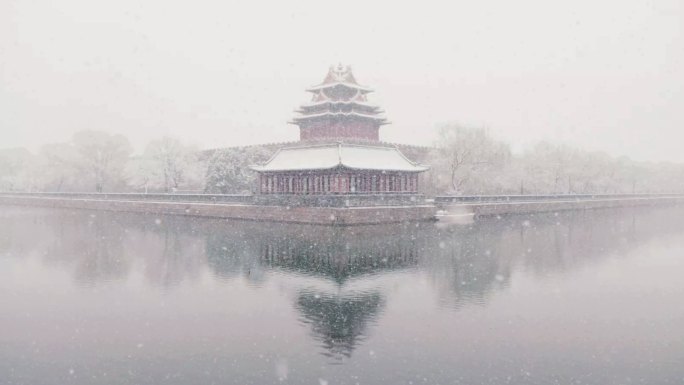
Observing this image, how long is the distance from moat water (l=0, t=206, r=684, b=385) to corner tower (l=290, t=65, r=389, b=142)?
90.3ft

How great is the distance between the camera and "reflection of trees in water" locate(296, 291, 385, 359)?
11.5 metres

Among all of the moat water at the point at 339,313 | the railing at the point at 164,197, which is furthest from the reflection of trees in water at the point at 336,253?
the railing at the point at 164,197

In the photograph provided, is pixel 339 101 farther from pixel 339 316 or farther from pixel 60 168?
pixel 60 168

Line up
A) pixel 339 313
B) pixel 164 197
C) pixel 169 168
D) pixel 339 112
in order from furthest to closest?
1. pixel 169 168
2. pixel 164 197
3. pixel 339 112
4. pixel 339 313

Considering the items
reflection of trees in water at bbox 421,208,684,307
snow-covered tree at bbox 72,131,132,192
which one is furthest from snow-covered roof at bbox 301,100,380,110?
snow-covered tree at bbox 72,131,132,192

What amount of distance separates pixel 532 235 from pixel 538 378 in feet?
82.8

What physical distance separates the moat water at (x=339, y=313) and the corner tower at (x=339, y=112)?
1083 inches

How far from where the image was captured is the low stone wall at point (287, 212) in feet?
122

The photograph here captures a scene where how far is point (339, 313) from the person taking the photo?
552 inches

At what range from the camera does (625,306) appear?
15195 millimetres

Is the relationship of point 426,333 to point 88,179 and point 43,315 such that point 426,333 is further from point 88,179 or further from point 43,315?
point 88,179

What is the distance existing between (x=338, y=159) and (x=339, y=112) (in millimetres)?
10762

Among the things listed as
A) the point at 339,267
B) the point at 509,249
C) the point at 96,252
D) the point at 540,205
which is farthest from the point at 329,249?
the point at 540,205

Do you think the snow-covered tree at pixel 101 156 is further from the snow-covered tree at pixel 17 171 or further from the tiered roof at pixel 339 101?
the tiered roof at pixel 339 101
